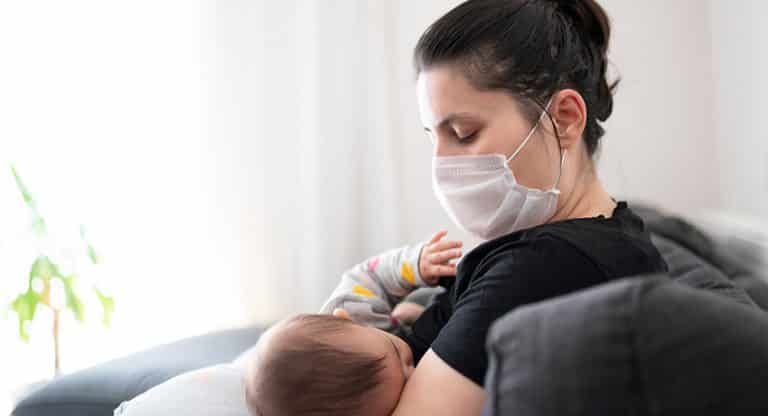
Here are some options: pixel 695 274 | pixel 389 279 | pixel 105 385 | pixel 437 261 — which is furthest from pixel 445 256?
pixel 105 385

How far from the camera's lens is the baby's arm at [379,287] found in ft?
4.36

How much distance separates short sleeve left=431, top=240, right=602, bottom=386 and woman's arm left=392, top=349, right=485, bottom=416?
0.01 m

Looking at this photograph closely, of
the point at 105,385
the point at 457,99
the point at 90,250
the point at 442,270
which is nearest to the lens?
the point at 457,99

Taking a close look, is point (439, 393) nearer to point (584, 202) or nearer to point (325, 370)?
point (325, 370)

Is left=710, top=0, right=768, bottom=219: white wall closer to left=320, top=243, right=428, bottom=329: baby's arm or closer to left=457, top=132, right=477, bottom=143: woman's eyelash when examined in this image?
left=320, top=243, right=428, bottom=329: baby's arm

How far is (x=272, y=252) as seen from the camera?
2689mm

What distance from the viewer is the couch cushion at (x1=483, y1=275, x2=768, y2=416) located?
53cm

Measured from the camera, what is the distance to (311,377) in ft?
3.07

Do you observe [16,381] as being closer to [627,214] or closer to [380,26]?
[380,26]

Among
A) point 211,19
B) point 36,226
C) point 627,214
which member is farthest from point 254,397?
point 211,19

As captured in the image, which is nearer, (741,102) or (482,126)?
(482,126)

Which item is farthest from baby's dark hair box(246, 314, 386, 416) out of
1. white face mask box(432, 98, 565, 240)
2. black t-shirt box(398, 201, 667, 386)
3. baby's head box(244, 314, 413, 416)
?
white face mask box(432, 98, 565, 240)

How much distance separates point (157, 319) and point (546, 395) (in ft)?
7.35

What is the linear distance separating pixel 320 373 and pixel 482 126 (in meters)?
0.45
